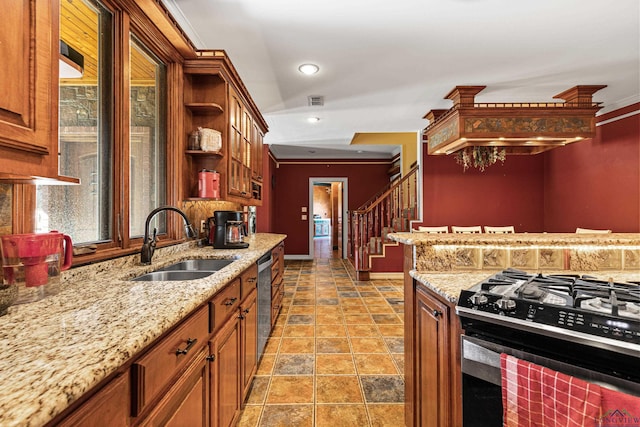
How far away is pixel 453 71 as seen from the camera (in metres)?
3.27

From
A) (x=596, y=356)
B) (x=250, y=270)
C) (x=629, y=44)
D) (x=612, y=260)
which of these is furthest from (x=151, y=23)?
(x=629, y=44)

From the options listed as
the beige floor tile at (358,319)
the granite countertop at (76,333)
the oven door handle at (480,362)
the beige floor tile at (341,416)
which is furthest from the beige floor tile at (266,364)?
the oven door handle at (480,362)

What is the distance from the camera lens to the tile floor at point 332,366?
1.96 meters

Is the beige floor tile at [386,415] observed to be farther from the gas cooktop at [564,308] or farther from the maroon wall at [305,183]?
the maroon wall at [305,183]

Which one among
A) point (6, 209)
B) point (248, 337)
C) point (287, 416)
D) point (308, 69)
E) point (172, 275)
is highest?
point (308, 69)

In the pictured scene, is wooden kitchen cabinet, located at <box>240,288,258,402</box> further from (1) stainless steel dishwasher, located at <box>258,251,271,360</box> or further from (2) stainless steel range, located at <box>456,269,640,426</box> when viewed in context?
(2) stainless steel range, located at <box>456,269,640,426</box>

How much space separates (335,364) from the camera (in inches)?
101

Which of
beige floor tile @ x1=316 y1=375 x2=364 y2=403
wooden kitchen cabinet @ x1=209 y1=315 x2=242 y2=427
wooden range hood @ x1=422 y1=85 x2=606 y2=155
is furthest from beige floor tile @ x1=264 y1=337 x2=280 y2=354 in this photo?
wooden range hood @ x1=422 y1=85 x2=606 y2=155

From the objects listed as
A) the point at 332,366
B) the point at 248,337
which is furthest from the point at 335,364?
the point at 248,337

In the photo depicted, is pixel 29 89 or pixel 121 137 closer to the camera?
pixel 29 89

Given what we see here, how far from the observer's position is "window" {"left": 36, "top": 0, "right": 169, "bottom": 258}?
152 cm

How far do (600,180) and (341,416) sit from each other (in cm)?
506

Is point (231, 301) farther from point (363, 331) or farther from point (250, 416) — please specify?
point (363, 331)

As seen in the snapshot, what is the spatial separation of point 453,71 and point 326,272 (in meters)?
4.35
